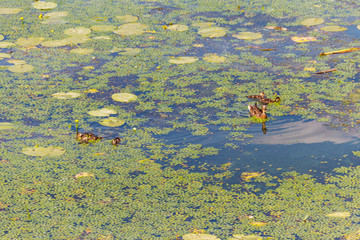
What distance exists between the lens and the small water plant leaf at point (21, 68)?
7953 mm

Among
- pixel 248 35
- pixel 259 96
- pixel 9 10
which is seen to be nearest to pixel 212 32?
pixel 248 35

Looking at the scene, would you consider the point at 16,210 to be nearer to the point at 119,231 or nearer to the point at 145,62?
the point at 119,231

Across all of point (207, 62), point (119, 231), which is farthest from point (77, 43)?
point (119, 231)

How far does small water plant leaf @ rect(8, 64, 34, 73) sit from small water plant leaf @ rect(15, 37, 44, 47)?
0.94m

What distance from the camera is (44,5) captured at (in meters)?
10.9

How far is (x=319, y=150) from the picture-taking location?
19.0ft

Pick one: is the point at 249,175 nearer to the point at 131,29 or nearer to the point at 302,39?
the point at 302,39

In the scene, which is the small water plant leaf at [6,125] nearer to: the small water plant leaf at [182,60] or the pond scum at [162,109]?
the pond scum at [162,109]

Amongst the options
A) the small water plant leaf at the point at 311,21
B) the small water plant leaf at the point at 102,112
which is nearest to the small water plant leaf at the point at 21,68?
the small water plant leaf at the point at 102,112

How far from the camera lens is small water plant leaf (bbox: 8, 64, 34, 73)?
7953 millimetres

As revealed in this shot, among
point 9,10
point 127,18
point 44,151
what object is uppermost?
point 9,10

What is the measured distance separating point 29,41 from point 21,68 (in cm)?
123

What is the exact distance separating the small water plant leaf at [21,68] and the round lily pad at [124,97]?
72.5 inches

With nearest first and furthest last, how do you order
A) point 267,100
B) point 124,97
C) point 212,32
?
point 267,100 < point 124,97 < point 212,32
